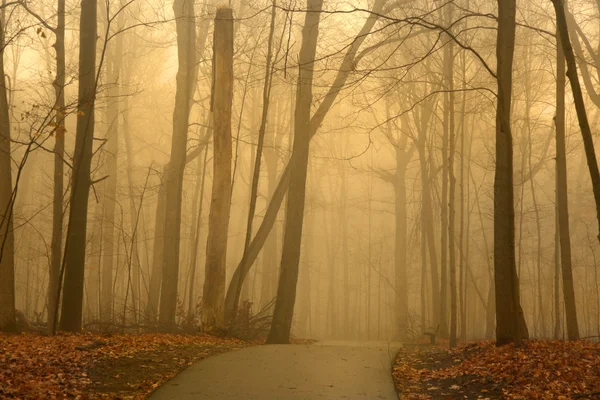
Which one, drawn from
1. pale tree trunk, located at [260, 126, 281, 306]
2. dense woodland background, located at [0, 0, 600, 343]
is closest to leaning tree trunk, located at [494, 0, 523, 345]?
dense woodland background, located at [0, 0, 600, 343]

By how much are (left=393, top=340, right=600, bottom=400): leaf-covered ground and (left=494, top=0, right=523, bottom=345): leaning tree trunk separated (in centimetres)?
41

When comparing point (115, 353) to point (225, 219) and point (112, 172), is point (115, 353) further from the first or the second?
point (112, 172)

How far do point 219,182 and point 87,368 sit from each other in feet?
24.9

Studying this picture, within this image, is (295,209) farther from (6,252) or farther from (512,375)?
(512,375)

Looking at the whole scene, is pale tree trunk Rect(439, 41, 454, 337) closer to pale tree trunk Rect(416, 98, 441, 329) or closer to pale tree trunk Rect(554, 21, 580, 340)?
pale tree trunk Rect(416, 98, 441, 329)

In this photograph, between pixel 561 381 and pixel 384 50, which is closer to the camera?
pixel 561 381

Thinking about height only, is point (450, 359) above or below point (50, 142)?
below

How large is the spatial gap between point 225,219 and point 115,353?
6318 millimetres

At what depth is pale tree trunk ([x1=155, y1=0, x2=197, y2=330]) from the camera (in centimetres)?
1769

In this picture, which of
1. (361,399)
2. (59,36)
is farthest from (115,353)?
(59,36)


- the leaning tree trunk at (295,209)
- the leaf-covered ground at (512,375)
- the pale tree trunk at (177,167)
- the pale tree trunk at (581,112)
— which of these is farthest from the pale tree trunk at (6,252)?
the pale tree trunk at (581,112)

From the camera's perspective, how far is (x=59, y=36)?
1427 cm

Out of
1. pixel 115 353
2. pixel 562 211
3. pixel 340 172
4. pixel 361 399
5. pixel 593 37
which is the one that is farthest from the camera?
pixel 340 172

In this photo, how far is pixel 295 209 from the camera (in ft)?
49.8
